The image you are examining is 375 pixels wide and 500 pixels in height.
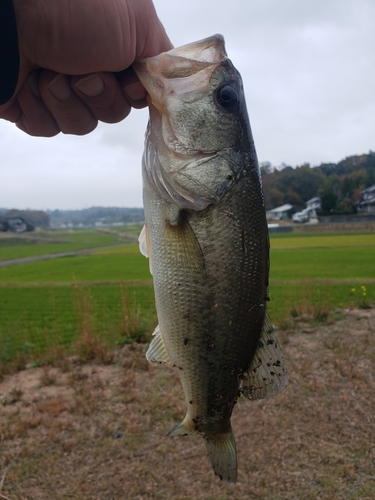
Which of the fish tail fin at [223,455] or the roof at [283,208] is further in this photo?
the roof at [283,208]

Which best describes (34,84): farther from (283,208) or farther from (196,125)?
(283,208)

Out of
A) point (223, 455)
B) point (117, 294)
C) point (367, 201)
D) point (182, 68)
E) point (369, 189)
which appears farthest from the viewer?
→ point (369, 189)

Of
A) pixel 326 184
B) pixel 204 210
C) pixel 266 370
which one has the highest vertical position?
pixel 326 184

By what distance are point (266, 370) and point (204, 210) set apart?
89 cm

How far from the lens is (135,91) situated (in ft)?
6.91

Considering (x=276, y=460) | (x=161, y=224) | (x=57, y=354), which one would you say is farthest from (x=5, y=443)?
(x=161, y=224)

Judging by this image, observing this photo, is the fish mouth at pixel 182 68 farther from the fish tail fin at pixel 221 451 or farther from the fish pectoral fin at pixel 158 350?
the fish tail fin at pixel 221 451

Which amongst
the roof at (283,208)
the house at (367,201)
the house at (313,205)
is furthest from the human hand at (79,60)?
the roof at (283,208)

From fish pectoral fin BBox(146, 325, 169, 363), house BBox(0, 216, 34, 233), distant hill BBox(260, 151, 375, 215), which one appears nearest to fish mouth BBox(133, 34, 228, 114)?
fish pectoral fin BBox(146, 325, 169, 363)

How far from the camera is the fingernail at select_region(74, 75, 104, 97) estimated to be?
1.98 m

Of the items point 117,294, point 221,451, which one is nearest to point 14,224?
point 117,294

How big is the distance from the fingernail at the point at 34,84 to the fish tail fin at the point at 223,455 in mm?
2077

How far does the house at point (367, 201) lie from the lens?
205 feet

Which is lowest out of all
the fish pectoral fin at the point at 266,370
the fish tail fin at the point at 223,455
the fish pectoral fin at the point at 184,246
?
the fish tail fin at the point at 223,455
